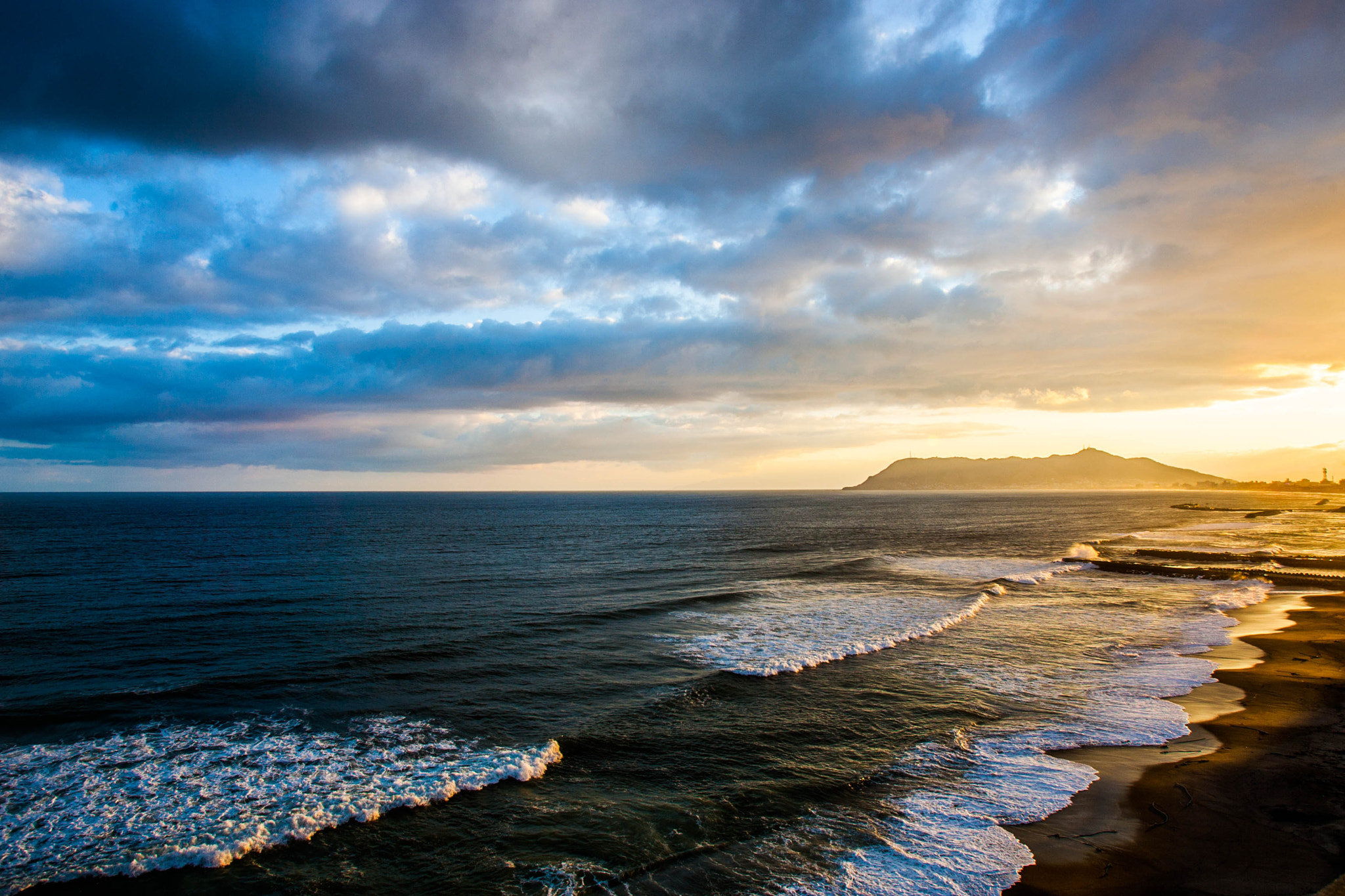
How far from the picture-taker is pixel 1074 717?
63.3 feet

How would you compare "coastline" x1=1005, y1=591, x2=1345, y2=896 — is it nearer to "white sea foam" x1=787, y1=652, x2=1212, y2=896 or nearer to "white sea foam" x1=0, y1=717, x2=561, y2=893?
"white sea foam" x1=787, y1=652, x2=1212, y2=896

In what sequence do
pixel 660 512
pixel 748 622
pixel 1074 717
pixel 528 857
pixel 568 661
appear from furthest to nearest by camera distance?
pixel 660 512 → pixel 748 622 → pixel 568 661 → pixel 1074 717 → pixel 528 857

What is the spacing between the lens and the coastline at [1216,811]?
36.9 ft

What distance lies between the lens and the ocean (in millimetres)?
12164

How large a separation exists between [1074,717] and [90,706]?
3102cm

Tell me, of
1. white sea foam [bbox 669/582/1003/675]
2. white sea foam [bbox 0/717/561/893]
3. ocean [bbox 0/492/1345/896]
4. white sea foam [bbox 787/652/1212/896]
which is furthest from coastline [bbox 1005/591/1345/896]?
white sea foam [bbox 0/717/561/893]

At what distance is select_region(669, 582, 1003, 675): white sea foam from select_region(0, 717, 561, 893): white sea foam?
11.6 m

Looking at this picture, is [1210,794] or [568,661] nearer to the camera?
[1210,794]

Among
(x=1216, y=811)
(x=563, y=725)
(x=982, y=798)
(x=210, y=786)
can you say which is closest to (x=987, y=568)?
(x=1216, y=811)

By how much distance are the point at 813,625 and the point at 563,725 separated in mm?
17029

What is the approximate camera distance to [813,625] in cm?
3212

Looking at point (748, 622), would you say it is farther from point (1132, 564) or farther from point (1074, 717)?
point (1132, 564)

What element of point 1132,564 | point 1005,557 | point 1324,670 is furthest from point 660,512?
point 1324,670

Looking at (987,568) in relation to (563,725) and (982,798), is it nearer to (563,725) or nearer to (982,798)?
(982,798)
